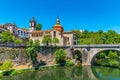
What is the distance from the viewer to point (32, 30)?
8538 centimetres

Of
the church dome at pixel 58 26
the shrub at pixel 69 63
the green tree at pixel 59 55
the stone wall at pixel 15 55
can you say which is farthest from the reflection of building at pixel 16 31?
the shrub at pixel 69 63

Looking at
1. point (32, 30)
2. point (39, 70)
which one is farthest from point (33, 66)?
point (32, 30)

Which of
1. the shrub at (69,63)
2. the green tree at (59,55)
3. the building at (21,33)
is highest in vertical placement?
the building at (21,33)

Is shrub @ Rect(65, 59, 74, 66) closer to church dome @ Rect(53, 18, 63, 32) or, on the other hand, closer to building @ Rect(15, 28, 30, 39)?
church dome @ Rect(53, 18, 63, 32)

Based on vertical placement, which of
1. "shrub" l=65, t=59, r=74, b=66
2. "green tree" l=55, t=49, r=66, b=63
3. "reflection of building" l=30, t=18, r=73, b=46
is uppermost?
"reflection of building" l=30, t=18, r=73, b=46

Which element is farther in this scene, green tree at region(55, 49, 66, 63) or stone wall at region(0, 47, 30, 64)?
green tree at region(55, 49, 66, 63)

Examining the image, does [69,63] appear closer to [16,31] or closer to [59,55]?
[59,55]

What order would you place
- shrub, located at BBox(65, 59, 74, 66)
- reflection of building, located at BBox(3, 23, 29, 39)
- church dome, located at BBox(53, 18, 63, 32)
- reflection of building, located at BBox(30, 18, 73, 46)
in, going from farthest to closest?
reflection of building, located at BBox(3, 23, 29, 39) < church dome, located at BBox(53, 18, 63, 32) < reflection of building, located at BBox(30, 18, 73, 46) < shrub, located at BBox(65, 59, 74, 66)

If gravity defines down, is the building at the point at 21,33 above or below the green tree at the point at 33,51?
above

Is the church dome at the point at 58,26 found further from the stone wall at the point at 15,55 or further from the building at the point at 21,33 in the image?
the stone wall at the point at 15,55

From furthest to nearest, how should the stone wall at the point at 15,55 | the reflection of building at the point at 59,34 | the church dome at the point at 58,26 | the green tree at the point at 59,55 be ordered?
the church dome at the point at 58,26
the reflection of building at the point at 59,34
the green tree at the point at 59,55
the stone wall at the point at 15,55

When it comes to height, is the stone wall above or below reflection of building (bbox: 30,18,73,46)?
below

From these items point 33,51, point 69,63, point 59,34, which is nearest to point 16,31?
point 59,34

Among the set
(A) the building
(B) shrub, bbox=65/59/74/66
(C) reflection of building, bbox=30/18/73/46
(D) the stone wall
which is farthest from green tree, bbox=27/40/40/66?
(A) the building
